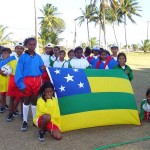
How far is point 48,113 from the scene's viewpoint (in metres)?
5.19

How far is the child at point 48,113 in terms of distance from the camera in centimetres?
509

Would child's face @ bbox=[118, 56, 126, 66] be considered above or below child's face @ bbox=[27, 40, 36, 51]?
below

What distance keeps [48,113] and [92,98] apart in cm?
98

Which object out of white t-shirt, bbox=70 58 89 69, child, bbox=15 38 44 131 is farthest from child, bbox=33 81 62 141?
white t-shirt, bbox=70 58 89 69

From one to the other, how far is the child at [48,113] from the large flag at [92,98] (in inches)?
7.4

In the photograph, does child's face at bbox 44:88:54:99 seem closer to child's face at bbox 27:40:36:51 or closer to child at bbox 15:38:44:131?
child at bbox 15:38:44:131

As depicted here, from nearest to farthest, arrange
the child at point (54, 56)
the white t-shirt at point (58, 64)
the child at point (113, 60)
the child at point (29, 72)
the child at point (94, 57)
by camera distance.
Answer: the child at point (29, 72) → the child at point (113, 60) → the white t-shirt at point (58, 64) → the child at point (54, 56) → the child at point (94, 57)

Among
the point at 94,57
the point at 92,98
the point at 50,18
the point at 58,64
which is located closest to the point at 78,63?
the point at 58,64

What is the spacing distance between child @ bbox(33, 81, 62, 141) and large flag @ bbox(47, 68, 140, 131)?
0.62ft

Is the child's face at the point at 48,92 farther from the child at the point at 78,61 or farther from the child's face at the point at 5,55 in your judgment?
the child's face at the point at 5,55

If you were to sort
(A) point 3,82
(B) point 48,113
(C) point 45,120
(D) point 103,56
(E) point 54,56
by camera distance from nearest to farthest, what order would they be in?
1. (C) point 45,120
2. (B) point 48,113
3. (D) point 103,56
4. (A) point 3,82
5. (E) point 54,56

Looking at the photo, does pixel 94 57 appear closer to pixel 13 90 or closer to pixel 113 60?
pixel 113 60

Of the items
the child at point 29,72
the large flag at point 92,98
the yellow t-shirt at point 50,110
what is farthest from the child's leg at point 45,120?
the child at point 29,72

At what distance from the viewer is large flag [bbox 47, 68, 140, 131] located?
5457 mm
